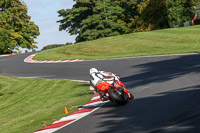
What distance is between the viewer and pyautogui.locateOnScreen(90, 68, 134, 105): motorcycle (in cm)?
977

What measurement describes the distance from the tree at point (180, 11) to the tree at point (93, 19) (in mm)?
11232

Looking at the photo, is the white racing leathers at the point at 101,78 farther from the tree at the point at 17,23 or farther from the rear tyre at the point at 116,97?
the tree at the point at 17,23

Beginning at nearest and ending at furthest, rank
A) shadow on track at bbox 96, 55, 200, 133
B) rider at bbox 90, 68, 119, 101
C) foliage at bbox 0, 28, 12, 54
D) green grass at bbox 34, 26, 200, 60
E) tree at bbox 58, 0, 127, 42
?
shadow on track at bbox 96, 55, 200, 133 < rider at bbox 90, 68, 119, 101 < green grass at bbox 34, 26, 200, 60 < foliage at bbox 0, 28, 12, 54 < tree at bbox 58, 0, 127, 42

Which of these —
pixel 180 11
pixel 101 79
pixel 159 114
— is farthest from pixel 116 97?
pixel 180 11

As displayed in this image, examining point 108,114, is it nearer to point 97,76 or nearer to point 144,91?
point 97,76

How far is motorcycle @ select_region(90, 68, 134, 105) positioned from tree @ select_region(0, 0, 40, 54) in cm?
5341

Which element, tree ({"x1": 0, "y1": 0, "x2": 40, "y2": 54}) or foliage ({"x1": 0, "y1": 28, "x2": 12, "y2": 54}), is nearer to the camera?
foliage ({"x1": 0, "y1": 28, "x2": 12, "y2": 54})

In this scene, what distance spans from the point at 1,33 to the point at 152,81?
46575 mm

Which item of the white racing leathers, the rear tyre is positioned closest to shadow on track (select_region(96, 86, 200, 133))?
the rear tyre

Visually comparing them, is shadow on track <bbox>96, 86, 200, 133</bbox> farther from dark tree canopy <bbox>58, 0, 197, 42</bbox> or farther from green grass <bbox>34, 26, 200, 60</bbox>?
Result: dark tree canopy <bbox>58, 0, 197, 42</bbox>

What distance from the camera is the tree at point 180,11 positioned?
190 feet

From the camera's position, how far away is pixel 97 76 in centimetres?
1013

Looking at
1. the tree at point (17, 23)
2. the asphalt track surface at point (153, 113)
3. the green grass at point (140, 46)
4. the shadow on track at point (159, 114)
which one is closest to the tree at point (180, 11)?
the green grass at point (140, 46)

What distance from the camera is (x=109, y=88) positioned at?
32.3 feet
